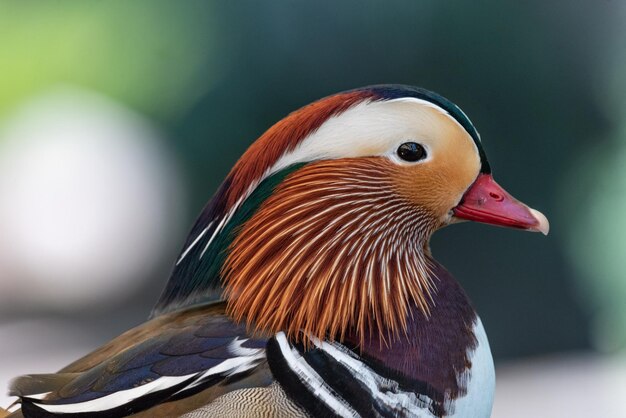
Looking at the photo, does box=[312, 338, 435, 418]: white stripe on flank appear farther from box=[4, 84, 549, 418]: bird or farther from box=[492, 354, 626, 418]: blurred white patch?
box=[492, 354, 626, 418]: blurred white patch

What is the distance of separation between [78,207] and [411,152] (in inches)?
80.3

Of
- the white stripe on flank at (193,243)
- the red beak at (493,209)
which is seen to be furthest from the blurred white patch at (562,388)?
the white stripe on flank at (193,243)

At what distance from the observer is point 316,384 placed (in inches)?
35.2

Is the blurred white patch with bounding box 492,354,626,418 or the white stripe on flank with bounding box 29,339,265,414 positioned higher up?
the white stripe on flank with bounding box 29,339,265,414

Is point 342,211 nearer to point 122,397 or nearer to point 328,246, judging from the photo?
point 328,246

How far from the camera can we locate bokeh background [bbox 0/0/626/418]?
7.48ft

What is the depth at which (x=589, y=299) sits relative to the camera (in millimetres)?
2455

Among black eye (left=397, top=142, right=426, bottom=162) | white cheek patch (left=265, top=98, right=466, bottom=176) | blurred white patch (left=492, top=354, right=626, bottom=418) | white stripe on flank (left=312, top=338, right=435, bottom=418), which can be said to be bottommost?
blurred white patch (left=492, top=354, right=626, bottom=418)

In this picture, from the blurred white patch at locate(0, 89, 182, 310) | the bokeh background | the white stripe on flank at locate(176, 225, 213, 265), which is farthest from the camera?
the blurred white patch at locate(0, 89, 182, 310)

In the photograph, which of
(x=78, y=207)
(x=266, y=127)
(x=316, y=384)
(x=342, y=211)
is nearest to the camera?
(x=316, y=384)

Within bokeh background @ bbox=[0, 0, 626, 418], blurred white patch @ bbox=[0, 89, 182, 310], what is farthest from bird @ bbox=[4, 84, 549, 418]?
blurred white patch @ bbox=[0, 89, 182, 310]

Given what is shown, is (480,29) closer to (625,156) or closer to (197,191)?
(625,156)

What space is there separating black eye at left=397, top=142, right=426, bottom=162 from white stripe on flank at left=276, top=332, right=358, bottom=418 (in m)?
0.25

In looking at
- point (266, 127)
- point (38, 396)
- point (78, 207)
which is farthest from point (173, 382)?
point (78, 207)
